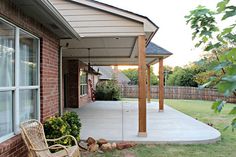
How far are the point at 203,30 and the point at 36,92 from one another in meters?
4.66

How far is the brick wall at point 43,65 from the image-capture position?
13.6 feet

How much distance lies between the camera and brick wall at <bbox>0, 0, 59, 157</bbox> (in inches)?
163

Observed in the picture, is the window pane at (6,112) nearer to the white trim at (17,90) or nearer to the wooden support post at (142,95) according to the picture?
the white trim at (17,90)

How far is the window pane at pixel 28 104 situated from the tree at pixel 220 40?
3.94 metres

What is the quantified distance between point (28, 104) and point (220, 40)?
457 centimetres

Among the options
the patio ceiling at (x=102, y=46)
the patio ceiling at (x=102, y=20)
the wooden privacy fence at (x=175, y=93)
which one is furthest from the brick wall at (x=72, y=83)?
the wooden privacy fence at (x=175, y=93)

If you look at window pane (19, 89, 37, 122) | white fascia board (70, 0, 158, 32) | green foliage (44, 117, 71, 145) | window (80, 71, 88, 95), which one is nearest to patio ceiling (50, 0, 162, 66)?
white fascia board (70, 0, 158, 32)

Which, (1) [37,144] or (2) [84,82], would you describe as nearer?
(1) [37,144]

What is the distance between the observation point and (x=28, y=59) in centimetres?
527

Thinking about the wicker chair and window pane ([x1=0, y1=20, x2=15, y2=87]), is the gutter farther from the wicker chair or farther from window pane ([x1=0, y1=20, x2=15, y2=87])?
the wicker chair

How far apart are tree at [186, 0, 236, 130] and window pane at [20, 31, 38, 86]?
389 centimetres

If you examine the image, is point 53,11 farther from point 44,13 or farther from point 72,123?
point 72,123

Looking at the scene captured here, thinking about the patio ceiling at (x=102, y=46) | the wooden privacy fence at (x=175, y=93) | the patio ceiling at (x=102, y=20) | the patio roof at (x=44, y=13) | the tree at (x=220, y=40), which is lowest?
the wooden privacy fence at (x=175, y=93)

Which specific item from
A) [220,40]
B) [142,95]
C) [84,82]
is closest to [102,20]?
[142,95]
